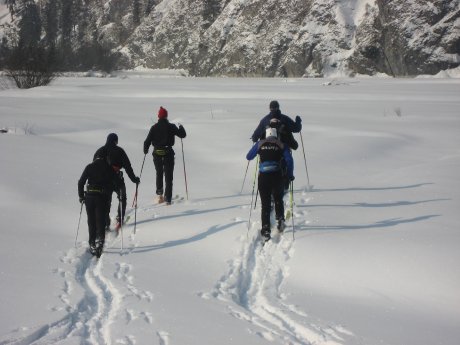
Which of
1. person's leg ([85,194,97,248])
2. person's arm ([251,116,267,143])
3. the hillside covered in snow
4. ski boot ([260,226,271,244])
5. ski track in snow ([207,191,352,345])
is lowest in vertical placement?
ski track in snow ([207,191,352,345])

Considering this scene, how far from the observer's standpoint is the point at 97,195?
23.4ft

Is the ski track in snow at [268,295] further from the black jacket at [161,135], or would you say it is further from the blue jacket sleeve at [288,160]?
the black jacket at [161,135]

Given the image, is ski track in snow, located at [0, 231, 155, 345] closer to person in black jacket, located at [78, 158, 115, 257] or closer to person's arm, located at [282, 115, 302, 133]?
person in black jacket, located at [78, 158, 115, 257]

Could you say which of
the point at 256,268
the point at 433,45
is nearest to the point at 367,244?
the point at 256,268

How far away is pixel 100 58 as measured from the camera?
99000mm

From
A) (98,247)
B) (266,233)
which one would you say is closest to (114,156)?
(98,247)

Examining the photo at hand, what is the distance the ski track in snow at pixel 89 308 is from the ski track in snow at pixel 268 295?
0.96 m

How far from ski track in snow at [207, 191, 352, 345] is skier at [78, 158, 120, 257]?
6.56ft

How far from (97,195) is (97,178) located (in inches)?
9.9

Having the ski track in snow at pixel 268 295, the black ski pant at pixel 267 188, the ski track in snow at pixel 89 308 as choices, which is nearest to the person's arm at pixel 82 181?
the ski track in snow at pixel 89 308

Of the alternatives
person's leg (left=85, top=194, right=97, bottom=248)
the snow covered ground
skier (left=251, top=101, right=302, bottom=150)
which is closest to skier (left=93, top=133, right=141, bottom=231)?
person's leg (left=85, top=194, right=97, bottom=248)

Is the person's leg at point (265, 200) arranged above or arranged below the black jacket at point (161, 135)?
below

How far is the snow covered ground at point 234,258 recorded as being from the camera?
4754 mm

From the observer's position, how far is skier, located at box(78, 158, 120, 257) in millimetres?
7082
